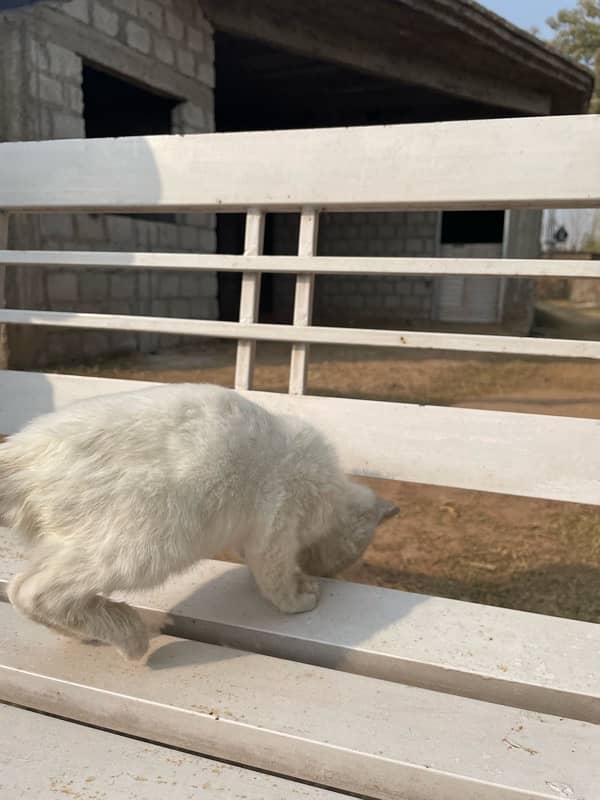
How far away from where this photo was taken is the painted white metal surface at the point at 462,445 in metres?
2.32

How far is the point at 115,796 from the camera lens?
1.20 metres

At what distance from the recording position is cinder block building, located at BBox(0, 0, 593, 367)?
643 centimetres

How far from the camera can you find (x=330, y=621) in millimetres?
1774

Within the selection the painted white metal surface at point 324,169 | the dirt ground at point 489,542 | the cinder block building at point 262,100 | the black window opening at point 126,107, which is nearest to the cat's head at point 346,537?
the dirt ground at point 489,542

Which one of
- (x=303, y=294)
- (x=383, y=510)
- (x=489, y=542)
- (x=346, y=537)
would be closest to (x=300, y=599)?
(x=346, y=537)

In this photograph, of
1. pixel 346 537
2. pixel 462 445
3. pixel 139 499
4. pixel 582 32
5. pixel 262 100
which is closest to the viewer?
pixel 139 499

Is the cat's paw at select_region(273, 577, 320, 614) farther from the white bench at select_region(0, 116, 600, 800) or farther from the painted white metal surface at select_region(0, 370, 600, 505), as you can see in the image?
the painted white metal surface at select_region(0, 370, 600, 505)

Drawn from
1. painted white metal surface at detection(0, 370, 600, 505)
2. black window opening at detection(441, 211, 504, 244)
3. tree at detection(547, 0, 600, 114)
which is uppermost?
tree at detection(547, 0, 600, 114)

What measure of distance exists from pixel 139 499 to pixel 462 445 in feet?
4.63

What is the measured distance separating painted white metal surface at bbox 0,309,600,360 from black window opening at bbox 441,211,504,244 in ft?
41.5

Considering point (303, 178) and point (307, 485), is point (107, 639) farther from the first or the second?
point (303, 178)

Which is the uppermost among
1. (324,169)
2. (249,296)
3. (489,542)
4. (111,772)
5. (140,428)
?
(324,169)

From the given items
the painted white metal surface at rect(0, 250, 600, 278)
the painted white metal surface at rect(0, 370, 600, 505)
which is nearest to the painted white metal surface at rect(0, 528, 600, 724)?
the painted white metal surface at rect(0, 370, 600, 505)

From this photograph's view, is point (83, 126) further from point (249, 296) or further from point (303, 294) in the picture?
point (303, 294)
